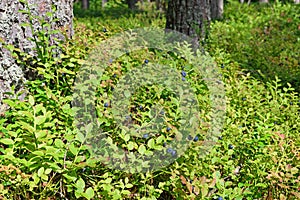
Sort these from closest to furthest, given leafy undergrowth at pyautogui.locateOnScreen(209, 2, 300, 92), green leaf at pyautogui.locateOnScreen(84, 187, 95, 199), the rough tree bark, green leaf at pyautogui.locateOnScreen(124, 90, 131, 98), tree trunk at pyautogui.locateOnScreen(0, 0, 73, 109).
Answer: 1. green leaf at pyautogui.locateOnScreen(84, 187, 95, 199)
2. green leaf at pyautogui.locateOnScreen(124, 90, 131, 98)
3. tree trunk at pyautogui.locateOnScreen(0, 0, 73, 109)
4. the rough tree bark
5. leafy undergrowth at pyautogui.locateOnScreen(209, 2, 300, 92)

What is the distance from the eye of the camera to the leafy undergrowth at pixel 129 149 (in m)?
2.08

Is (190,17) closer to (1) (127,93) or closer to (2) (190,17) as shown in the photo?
(2) (190,17)

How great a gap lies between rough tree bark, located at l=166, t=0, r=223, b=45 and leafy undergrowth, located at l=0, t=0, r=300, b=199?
1893mm

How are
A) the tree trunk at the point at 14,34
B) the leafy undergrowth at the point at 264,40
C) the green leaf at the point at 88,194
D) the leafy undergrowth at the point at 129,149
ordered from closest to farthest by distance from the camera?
the green leaf at the point at 88,194 < the leafy undergrowth at the point at 129,149 < the tree trunk at the point at 14,34 < the leafy undergrowth at the point at 264,40

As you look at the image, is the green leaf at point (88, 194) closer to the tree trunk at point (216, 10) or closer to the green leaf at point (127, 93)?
the green leaf at point (127, 93)

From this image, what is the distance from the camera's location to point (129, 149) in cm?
220

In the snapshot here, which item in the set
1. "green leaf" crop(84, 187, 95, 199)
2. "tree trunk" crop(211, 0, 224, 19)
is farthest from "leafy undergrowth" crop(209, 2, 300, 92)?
"green leaf" crop(84, 187, 95, 199)

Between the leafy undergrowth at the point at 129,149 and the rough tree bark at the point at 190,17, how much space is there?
74.5 inches

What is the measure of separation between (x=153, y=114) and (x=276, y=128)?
97 cm

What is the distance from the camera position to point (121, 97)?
9.11 ft

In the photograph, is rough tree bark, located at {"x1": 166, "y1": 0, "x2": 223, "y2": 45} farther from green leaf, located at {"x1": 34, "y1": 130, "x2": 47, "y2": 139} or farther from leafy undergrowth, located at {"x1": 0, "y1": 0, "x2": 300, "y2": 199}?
green leaf, located at {"x1": 34, "y1": 130, "x2": 47, "y2": 139}

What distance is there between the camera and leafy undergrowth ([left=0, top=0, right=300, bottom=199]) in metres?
2.08

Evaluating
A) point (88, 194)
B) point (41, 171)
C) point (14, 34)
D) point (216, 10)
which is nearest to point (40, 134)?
point (41, 171)

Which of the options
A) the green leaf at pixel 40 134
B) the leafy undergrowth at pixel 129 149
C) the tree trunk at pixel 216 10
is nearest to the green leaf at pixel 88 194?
the leafy undergrowth at pixel 129 149
